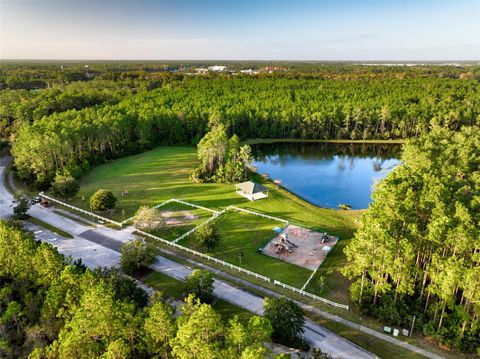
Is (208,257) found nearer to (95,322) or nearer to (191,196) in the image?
(95,322)

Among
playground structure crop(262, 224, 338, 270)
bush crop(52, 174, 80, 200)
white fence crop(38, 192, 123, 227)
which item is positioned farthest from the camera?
bush crop(52, 174, 80, 200)

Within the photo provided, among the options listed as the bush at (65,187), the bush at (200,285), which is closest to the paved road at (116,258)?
the bush at (200,285)

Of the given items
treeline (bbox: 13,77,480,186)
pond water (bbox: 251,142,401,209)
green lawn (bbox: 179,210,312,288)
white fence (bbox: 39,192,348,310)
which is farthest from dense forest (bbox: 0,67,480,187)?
green lawn (bbox: 179,210,312,288)

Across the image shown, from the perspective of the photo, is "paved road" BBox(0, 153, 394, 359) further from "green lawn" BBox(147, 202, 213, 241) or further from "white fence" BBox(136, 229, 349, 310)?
"green lawn" BBox(147, 202, 213, 241)

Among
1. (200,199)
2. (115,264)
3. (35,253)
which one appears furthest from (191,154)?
(35,253)

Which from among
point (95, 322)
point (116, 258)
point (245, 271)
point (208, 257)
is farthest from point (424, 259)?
point (116, 258)

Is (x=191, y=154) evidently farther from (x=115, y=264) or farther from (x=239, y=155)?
(x=115, y=264)

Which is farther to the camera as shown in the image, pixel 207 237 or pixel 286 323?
pixel 207 237
